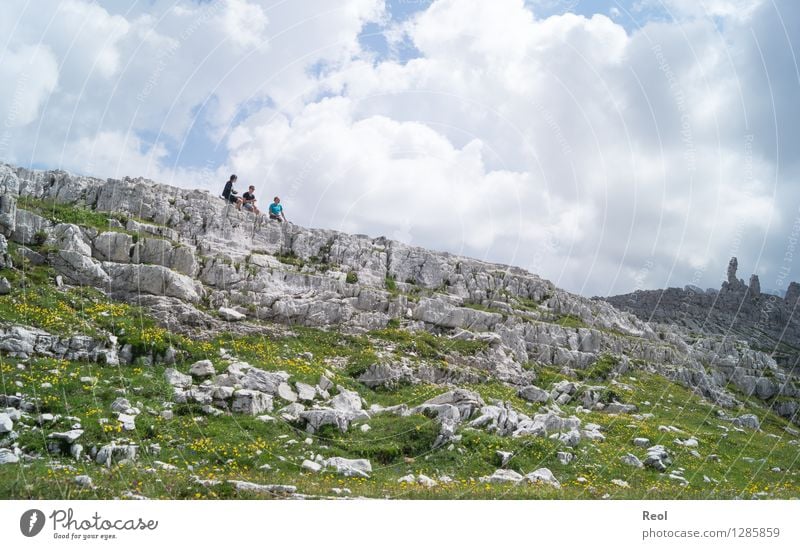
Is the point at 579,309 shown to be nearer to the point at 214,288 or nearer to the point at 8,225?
the point at 214,288

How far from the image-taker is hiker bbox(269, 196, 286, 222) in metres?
54.0

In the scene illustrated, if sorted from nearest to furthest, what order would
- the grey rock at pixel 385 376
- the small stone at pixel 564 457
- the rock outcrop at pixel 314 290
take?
the small stone at pixel 564 457, the grey rock at pixel 385 376, the rock outcrop at pixel 314 290

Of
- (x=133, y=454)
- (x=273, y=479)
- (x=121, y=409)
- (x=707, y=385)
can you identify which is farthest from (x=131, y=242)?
(x=707, y=385)

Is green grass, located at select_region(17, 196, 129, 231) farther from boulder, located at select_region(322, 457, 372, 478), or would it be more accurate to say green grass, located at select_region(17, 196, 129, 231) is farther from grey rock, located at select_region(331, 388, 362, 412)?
boulder, located at select_region(322, 457, 372, 478)

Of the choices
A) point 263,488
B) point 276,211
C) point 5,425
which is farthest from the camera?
point 276,211

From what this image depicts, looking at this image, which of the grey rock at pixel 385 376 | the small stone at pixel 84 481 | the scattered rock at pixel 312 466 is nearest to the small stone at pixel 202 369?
the scattered rock at pixel 312 466

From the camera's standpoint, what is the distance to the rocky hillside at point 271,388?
52.1 ft

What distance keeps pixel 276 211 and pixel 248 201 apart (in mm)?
3752

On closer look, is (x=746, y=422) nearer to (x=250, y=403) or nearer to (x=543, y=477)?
(x=543, y=477)

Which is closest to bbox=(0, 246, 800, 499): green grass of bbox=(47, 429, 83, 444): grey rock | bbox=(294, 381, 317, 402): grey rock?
bbox=(47, 429, 83, 444): grey rock

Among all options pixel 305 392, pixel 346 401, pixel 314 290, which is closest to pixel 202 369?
pixel 305 392

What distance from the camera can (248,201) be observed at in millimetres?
55438

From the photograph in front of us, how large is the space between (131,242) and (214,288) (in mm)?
7914

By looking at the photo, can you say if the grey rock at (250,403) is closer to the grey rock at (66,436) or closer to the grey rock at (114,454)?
the grey rock at (114,454)
